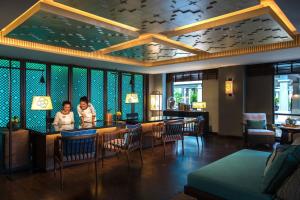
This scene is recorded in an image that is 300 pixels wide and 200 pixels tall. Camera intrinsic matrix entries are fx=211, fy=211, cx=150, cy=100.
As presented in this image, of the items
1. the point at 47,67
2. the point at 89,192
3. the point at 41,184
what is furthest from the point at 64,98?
the point at 89,192

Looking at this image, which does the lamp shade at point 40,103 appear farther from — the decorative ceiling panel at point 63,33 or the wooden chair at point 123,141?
the wooden chair at point 123,141

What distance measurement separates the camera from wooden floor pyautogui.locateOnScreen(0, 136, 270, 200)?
308 cm

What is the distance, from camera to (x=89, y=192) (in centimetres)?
319

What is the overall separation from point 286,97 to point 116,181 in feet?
20.5

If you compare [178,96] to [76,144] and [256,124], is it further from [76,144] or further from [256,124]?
[76,144]

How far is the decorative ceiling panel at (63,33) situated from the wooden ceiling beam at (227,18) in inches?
40.4

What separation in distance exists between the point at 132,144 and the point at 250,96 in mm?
5183

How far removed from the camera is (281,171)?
6.66 feet

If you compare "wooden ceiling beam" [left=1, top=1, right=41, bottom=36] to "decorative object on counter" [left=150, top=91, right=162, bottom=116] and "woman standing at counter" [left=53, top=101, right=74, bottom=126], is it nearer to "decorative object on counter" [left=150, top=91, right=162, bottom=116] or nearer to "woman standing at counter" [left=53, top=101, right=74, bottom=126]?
"woman standing at counter" [left=53, top=101, right=74, bottom=126]

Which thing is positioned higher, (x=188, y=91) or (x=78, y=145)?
(x=188, y=91)

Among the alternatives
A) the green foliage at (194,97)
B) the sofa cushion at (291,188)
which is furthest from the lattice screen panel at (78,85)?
the sofa cushion at (291,188)

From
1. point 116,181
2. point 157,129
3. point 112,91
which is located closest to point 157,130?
point 157,129

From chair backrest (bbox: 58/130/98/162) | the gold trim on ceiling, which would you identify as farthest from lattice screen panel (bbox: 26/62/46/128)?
chair backrest (bbox: 58/130/98/162)

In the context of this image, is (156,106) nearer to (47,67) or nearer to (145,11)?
(47,67)
